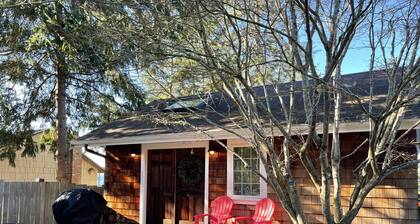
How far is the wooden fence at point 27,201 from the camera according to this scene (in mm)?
9586

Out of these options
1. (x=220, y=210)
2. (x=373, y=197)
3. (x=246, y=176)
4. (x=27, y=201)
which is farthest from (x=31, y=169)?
(x=373, y=197)

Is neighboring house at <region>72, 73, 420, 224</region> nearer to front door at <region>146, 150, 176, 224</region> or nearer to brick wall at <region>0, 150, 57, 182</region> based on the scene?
front door at <region>146, 150, 176, 224</region>

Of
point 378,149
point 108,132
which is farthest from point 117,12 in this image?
point 108,132

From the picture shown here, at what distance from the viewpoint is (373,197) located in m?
7.11

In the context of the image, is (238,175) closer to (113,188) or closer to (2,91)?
(113,188)

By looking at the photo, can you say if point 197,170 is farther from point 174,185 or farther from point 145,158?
A: point 145,158

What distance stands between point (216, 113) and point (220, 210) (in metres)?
2.74

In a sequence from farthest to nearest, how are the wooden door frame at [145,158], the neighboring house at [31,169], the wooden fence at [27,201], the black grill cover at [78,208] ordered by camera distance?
the neighboring house at [31,169], the wooden door frame at [145,158], the wooden fence at [27,201], the black grill cover at [78,208]

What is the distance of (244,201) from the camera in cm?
853

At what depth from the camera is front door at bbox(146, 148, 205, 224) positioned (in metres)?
9.65

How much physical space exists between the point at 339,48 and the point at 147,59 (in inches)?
79.6

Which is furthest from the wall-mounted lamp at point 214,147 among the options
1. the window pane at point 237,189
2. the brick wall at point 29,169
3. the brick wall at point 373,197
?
the brick wall at point 29,169

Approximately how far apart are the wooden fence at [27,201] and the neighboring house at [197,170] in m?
1.31

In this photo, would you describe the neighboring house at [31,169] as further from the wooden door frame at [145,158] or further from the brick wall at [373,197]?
the brick wall at [373,197]
